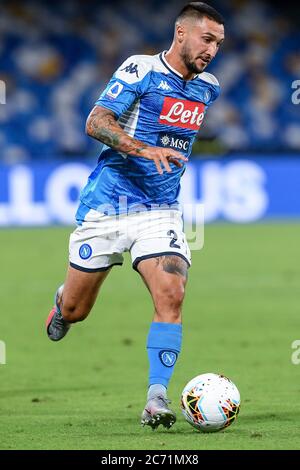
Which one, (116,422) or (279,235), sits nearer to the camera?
(116,422)

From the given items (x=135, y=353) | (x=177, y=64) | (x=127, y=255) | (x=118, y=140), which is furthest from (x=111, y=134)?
(x=127, y=255)

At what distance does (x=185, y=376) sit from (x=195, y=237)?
8401mm

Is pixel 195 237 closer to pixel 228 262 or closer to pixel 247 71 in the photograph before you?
pixel 228 262

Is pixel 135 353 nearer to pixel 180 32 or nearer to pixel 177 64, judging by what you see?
pixel 177 64

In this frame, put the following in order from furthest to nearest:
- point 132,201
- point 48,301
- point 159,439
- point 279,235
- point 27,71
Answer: point 27,71 < point 279,235 < point 48,301 < point 132,201 < point 159,439

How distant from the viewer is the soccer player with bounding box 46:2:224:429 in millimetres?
6270

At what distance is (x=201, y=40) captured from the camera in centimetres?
647

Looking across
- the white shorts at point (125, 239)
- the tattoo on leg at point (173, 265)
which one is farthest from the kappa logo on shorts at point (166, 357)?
the white shorts at point (125, 239)

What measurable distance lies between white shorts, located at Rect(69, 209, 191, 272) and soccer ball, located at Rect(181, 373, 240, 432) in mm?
851

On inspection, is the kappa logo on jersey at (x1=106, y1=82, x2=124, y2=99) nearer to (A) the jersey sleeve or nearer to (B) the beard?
(A) the jersey sleeve

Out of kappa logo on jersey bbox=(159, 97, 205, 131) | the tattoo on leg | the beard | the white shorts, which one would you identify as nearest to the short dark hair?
the beard

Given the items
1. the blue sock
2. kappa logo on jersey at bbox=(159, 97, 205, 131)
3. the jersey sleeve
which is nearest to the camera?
the blue sock
